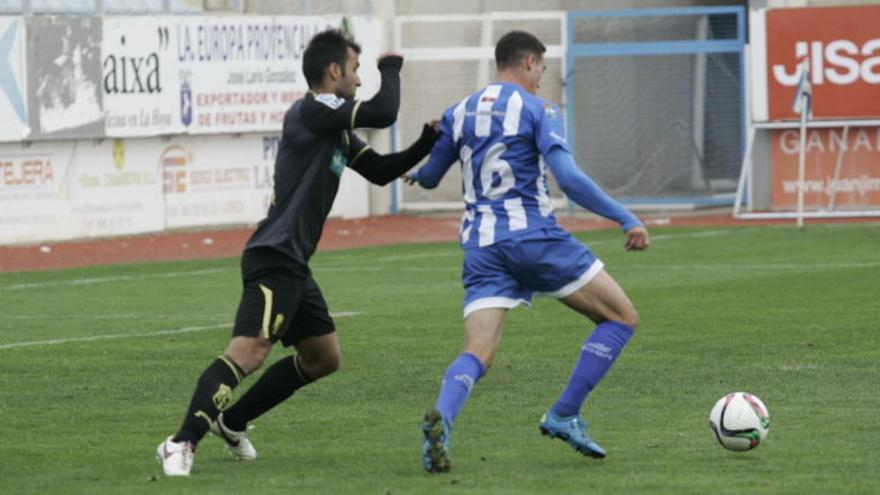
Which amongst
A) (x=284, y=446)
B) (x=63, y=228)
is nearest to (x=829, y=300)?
(x=284, y=446)

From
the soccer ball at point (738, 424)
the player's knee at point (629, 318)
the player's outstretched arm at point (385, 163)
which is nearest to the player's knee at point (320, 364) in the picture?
the player's outstretched arm at point (385, 163)

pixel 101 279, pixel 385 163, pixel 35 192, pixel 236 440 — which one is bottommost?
pixel 101 279

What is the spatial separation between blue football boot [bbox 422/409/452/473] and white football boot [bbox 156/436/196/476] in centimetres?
101

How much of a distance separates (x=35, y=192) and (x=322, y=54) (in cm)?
1639

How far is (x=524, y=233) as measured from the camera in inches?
348

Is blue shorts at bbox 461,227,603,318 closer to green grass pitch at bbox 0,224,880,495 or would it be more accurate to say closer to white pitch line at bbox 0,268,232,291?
green grass pitch at bbox 0,224,880,495

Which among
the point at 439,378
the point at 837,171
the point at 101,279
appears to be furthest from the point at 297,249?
the point at 837,171

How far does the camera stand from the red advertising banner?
90.4 feet

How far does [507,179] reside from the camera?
351 inches

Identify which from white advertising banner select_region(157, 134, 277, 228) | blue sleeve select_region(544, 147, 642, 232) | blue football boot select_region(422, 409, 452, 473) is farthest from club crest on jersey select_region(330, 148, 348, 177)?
white advertising banner select_region(157, 134, 277, 228)

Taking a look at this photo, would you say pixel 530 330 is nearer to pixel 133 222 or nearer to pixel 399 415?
pixel 399 415

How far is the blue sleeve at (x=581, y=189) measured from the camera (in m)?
8.77

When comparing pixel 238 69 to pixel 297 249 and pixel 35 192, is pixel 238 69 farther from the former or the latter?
pixel 297 249

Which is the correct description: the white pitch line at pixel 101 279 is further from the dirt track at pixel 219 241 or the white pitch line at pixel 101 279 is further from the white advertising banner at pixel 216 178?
the white advertising banner at pixel 216 178
